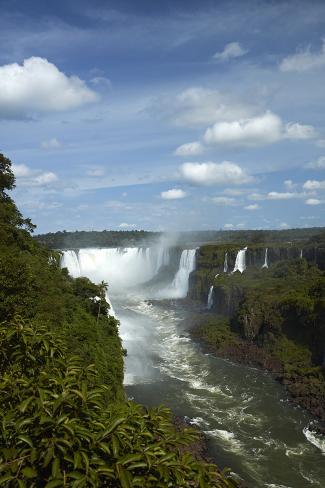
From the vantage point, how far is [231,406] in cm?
3244

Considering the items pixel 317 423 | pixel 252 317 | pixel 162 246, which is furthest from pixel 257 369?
pixel 162 246

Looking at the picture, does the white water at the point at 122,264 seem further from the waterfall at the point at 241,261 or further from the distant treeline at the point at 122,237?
the waterfall at the point at 241,261

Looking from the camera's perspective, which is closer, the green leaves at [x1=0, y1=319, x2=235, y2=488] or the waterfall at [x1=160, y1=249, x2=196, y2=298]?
the green leaves at [x1=0, y1=319, x2=235, y2=488]

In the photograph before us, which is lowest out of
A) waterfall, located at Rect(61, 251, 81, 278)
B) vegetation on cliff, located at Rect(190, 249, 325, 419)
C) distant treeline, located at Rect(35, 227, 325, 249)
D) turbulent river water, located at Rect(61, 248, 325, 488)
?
turbulent river water, located at Rect(61, 248, 325, 488)

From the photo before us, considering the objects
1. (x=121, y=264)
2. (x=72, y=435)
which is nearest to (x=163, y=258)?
(x=121, y=264)

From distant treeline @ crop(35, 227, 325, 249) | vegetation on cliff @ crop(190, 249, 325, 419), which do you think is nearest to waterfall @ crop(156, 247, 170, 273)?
distant treeline @ crop(35, 227, 325, 249)

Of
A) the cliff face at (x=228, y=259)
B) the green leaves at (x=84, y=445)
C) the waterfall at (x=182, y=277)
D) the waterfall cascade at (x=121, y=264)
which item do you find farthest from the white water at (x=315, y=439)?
the waterfall cascade at (x=121, y=264)

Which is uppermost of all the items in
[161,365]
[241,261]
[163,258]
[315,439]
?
[241,261]

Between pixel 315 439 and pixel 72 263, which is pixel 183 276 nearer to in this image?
pixel 72 263

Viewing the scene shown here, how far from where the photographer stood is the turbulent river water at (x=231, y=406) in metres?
24.5

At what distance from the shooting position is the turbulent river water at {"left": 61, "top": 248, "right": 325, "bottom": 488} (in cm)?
2447

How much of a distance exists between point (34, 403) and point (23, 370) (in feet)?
4.87

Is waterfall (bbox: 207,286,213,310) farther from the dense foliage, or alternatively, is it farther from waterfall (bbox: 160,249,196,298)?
the dense foliage

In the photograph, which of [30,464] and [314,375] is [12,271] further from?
[314,375]
